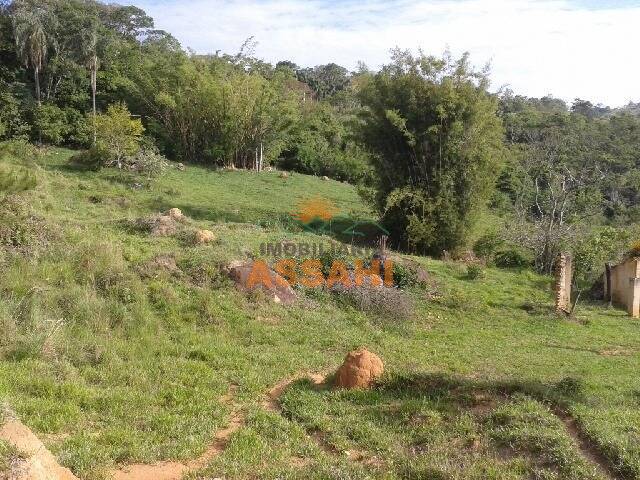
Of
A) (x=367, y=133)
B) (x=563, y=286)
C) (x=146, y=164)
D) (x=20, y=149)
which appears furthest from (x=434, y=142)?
(x=20, y=149)

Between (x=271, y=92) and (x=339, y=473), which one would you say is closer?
(x=339, y=473)

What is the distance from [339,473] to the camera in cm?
446

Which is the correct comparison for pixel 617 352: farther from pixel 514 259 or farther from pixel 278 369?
pixel 514 259

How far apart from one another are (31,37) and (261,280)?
2285cm

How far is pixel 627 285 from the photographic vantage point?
1446cm

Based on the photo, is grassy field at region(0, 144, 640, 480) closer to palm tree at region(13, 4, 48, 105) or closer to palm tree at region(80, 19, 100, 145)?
palm tree at region(80, 19, 100, 145)

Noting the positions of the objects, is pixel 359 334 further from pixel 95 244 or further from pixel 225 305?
pixel 95 244

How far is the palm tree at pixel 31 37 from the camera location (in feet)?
85.9

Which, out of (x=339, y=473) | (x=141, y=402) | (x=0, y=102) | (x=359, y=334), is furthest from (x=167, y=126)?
(x=339, y=473)

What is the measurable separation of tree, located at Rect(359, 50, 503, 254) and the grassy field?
12.9 ft

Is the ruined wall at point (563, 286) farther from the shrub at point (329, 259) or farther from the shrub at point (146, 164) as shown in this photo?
the shrub at point (146, 164)

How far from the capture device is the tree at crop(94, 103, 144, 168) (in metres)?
21.5

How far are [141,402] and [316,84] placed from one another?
5663 centimetres

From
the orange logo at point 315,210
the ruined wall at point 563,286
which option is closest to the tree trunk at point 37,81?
the orange logo at point 315,210
